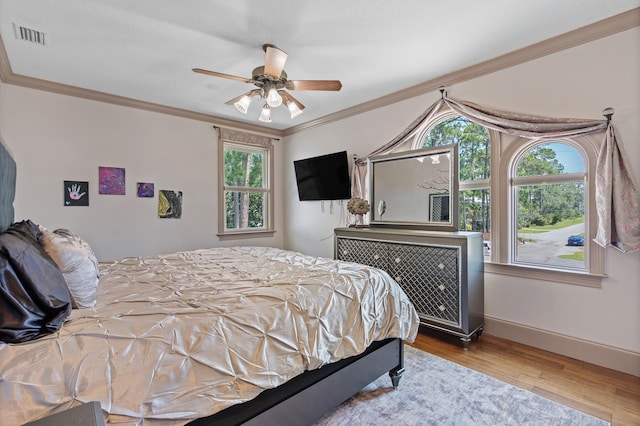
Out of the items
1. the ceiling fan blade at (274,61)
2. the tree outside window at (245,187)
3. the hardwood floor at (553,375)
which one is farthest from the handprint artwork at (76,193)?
the hardwood floor at (553,375)

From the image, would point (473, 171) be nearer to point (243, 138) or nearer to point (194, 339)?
point (194, 339)

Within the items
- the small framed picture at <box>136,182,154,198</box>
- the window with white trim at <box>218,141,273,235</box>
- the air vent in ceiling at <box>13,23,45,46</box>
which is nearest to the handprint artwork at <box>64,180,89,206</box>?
the small framed picture at <box>136,182,154,198</box>

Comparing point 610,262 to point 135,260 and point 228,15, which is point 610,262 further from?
point 135,260

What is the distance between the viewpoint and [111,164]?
3.68 meters

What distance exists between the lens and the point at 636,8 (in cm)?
217

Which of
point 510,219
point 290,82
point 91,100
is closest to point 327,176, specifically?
point 290,82

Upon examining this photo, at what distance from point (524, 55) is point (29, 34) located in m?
4.26

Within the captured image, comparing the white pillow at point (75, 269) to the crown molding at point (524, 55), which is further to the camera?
the crown molding at point (524, 55)

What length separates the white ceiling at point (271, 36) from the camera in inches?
83.4

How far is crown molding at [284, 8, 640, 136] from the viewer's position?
7.43 ft

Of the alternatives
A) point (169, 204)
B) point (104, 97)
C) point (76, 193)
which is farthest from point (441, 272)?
point (104, 97)

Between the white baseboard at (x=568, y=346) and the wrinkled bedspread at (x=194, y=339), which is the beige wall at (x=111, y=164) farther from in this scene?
the white baseboard at (x=568, y=346)

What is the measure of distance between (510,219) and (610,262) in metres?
0.78

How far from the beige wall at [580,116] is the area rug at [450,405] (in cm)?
91
